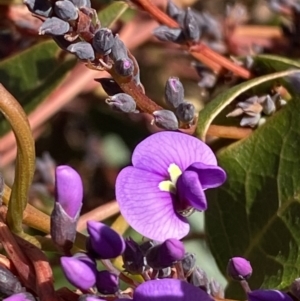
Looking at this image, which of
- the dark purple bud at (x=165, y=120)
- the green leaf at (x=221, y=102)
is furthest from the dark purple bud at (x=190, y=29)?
the dark purple bud at (x=165, y=120)

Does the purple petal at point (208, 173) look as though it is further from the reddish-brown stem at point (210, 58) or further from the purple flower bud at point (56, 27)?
the reddish-brown stem at point (210, 58)

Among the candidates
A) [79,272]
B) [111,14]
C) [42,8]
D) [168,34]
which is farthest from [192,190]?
[111,14]

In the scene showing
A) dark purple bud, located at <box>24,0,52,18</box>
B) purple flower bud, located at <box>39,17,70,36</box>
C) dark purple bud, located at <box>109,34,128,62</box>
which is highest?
dark purple bud, located at <box>24,0,52,18</box>

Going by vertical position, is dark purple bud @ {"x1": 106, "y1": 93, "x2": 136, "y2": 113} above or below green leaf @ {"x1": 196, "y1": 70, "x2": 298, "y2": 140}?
above

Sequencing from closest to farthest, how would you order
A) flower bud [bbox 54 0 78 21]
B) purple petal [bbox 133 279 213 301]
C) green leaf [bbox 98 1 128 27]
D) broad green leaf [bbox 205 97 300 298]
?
purple petal [bbox 133 279 213 301]
flower bud [bbox 54 0 78 21]
broad green leaf [bbox 205 97 300 298]
green leaf [bbox 98 1 128 27]

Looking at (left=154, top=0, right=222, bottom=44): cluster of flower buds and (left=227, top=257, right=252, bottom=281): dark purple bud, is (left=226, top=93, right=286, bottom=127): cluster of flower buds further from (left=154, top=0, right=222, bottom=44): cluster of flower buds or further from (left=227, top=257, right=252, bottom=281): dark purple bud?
(left=227, top=257, right=252, bottom=281): dark purple bud

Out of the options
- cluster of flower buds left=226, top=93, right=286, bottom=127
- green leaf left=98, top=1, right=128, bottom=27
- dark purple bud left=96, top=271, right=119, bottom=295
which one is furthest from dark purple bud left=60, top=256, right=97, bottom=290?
green leaf left=98, top=1, right=128, bottom=27

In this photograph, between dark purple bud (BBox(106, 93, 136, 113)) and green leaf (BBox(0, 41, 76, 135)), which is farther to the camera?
green leaf (BBox(0, 41, 76, 135))
